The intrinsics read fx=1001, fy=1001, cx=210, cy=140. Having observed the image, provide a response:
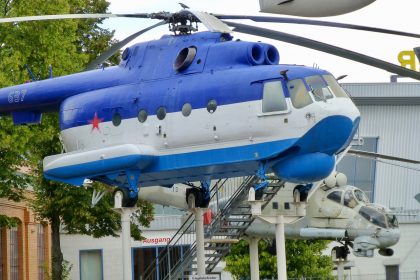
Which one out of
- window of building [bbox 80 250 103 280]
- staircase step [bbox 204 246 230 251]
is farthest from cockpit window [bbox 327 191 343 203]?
window of building [bbox 80 250 103 280]

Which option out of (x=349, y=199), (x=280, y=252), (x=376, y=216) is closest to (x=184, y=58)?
(x=280, y=252)

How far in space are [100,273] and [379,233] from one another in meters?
27.3

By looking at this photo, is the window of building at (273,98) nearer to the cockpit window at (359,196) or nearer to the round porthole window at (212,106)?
the round porthole window at (212,106)

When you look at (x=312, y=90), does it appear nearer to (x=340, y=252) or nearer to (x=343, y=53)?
(x=340, y=252)

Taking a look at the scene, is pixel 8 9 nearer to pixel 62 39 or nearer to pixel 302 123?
pixel 62 39

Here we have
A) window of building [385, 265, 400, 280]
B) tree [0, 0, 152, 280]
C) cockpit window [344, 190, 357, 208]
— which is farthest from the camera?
window of building [385, 265, 400, 280]

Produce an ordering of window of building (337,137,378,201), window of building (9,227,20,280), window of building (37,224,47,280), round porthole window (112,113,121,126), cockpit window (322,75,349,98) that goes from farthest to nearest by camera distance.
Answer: window of building (337,137,378,201) < window of building (37,224,47,280) < window of building (9,227,20,280) < round porthole window (112,113,121,126) < cockpit window (322,75,349,98)

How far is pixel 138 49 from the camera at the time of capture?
24.5 meters

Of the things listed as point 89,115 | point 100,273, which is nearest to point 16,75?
point 89,115

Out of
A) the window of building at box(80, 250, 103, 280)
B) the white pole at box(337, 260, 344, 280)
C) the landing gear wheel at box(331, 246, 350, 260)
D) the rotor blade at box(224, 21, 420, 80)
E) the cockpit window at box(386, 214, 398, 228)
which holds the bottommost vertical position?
the window of building at box(80, 250, 103, 280)

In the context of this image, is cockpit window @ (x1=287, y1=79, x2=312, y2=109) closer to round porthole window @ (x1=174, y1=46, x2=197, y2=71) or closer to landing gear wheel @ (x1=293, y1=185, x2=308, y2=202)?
round porthole window @ (x1=174, y1=46, x2=197, y2=71)

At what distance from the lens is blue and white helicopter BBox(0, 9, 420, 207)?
21.8 meters

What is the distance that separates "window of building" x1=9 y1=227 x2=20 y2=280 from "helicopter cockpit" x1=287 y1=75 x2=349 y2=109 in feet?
85.6

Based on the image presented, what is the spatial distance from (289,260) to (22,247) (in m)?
12.5
